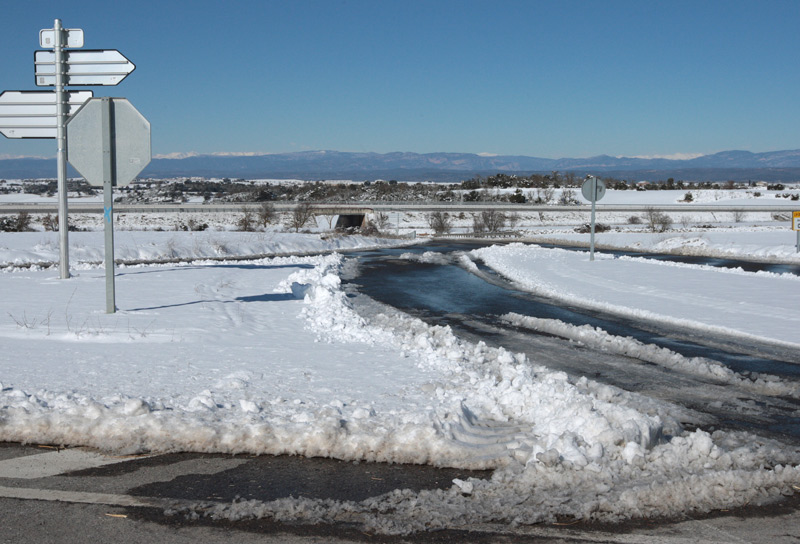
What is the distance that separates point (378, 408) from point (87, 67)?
9.75 m

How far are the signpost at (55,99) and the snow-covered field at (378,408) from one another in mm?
4045

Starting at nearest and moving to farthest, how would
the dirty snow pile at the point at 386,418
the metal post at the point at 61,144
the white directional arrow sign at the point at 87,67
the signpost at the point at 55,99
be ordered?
the dirty snow pile at the point at 386,418, the white directional arrow sign at the point at 87,67, the signpost at the point at 55,99, the metal post at the point at 61,144

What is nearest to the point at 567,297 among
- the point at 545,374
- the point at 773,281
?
the point at 773,281

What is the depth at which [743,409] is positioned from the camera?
6.83m

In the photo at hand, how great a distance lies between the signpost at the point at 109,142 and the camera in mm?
9594

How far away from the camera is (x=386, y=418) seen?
232 inches

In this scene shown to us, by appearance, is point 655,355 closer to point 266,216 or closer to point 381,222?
point 266,216

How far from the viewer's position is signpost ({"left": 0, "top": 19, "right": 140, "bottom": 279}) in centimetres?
1336

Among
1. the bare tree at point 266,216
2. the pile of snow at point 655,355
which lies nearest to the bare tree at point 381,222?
the bare tree at point 266,216

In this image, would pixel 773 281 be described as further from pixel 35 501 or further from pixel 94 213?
pixel 94 213

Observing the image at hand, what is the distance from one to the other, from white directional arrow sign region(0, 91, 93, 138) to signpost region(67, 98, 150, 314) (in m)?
5.53

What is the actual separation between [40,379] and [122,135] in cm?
415

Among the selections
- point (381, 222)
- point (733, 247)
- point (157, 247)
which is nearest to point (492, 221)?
point (381, 222)

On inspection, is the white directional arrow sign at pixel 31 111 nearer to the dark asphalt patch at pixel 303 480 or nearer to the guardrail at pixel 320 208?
the dark asphalt patch at pixel 303 480
